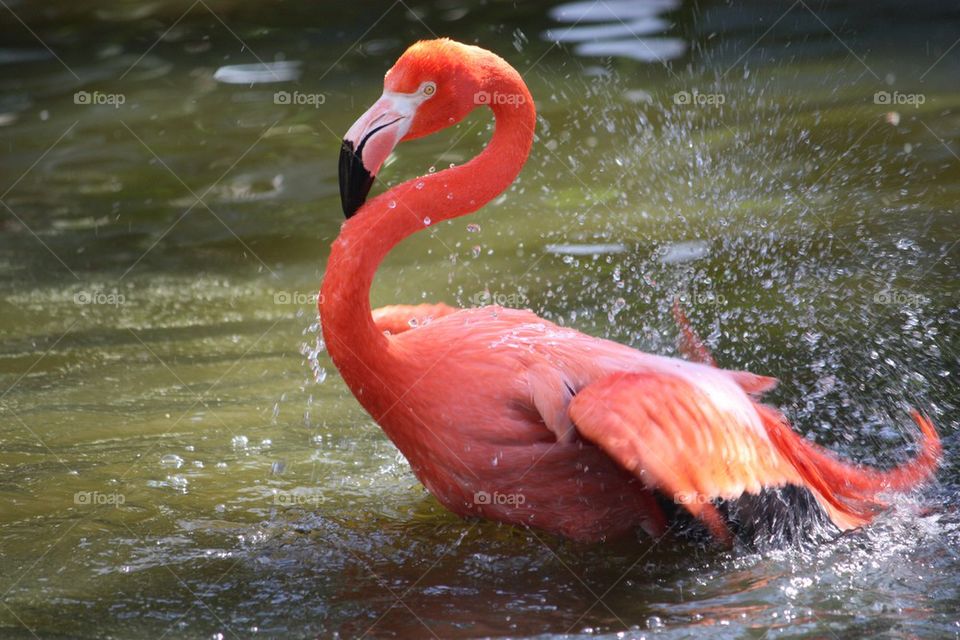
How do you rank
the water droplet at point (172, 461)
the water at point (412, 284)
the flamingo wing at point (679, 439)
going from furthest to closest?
the water droplet at point (172, 461), the water at point (412, 284), the flamingo wing at point (679, 439)

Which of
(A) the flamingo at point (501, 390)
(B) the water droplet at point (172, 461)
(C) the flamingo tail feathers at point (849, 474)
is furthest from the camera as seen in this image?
(B) the water droplet at point (172, 461)

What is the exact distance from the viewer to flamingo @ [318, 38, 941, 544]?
359cm

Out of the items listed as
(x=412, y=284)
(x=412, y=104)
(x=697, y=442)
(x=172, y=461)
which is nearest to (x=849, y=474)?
(x=697, y=442)

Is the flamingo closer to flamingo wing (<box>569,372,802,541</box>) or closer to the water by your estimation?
flamingo wing (<box>569,372,802,541</box>)

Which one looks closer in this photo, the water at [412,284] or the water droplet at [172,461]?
the water at [412,284]

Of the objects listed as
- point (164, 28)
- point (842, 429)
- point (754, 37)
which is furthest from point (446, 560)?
A: point (164, 28)

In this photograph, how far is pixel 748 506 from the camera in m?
3.60

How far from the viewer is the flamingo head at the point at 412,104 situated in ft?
11.9

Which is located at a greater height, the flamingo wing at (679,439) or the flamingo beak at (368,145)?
the flamingo beak at (368,145)

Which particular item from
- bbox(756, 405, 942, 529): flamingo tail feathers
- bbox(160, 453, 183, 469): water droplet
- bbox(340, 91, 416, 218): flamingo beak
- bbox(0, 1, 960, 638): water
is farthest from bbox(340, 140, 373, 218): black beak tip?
bbox(756, 405, 942, 529): flamingo tail feathers

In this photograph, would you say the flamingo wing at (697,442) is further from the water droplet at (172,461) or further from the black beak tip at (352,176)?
the water droplet at (172,461)

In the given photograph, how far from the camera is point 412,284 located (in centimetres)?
604

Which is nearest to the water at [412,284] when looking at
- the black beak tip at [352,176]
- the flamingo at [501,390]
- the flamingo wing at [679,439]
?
the flamingo at [501,390]

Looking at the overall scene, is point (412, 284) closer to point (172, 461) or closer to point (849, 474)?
point (172, 461)
